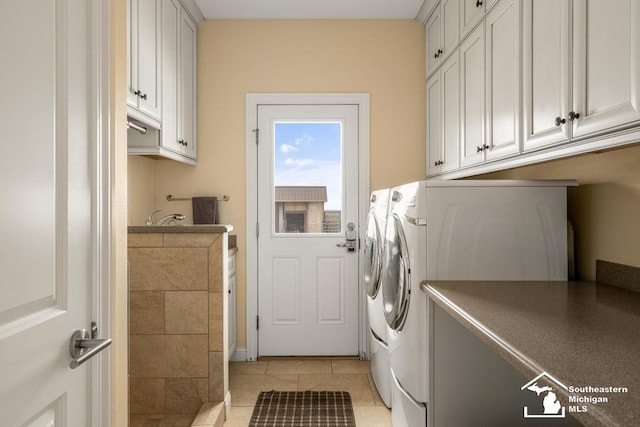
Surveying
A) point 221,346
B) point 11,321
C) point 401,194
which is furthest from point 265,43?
point 11,321

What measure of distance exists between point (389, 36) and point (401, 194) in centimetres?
182

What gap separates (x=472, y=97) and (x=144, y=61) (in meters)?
1.76

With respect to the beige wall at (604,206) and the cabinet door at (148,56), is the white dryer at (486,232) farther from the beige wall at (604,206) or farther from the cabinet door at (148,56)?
the cabinet door at (148,56)

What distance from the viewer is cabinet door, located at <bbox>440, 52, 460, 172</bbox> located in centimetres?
252

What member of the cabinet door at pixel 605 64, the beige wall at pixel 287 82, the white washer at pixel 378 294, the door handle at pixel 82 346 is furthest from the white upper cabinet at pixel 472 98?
the door handle at pixel 82 346

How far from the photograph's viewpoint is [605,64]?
1.22m

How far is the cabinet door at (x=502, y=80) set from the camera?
5.80ft

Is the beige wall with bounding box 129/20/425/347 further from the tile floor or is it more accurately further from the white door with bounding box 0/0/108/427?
the white door with bounding box 0/0/108/427

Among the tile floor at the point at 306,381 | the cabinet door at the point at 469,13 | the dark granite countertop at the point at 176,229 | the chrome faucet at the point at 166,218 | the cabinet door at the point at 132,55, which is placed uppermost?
the cabinet door at the point at 469,13

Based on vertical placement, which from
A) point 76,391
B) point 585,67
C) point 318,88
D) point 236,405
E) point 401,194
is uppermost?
point 318,88

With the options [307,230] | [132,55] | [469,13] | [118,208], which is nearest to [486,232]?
[469,13]

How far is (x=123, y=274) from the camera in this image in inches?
53.6

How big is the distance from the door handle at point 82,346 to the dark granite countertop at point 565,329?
939 millimetres

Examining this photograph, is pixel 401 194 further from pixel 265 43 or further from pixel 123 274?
pixel 265 43
